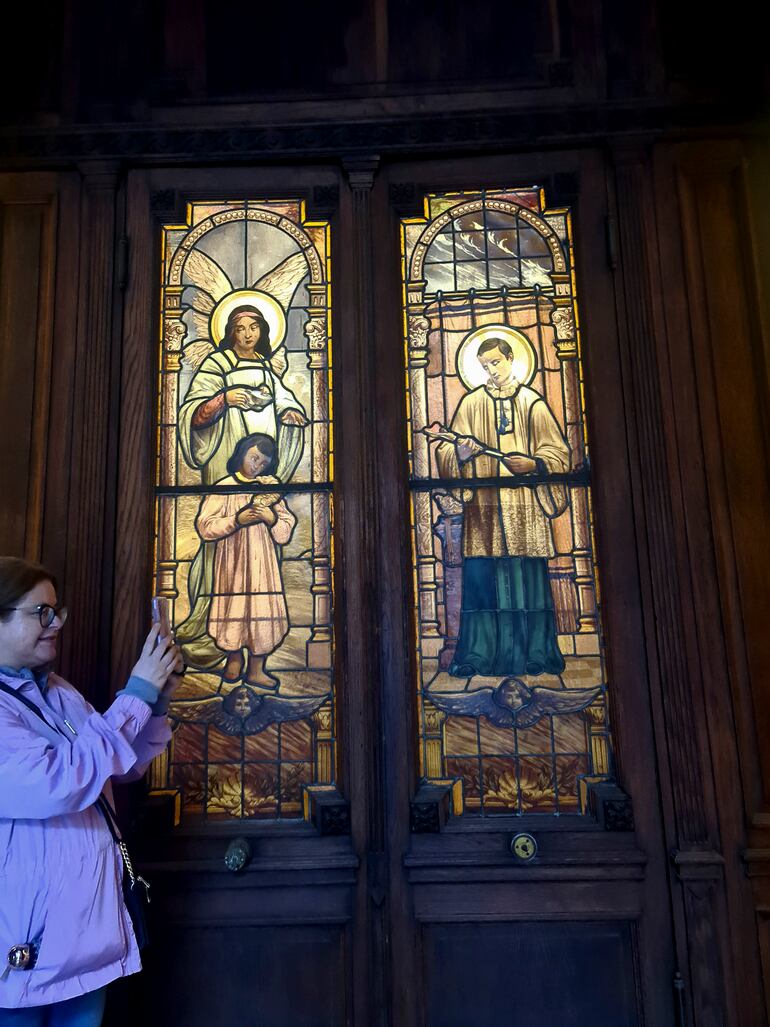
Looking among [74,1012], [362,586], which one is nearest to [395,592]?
[362,586]

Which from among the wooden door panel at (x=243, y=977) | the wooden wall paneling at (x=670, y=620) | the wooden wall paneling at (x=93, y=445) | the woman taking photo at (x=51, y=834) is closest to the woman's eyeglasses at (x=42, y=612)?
the woman taking photo at (x=51, y=834)

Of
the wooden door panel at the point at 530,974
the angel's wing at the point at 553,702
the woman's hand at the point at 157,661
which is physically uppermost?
the woman's hand at the point at 157,661

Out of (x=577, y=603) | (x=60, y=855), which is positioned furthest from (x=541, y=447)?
(x=60, y=855)

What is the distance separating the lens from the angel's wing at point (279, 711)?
304 centimetres

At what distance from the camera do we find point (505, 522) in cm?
316

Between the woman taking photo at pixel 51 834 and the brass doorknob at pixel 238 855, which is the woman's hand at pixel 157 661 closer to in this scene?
the woman taking photo at pixel 51 834

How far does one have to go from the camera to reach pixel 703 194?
332 centimetres

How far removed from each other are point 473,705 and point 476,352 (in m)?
1.23

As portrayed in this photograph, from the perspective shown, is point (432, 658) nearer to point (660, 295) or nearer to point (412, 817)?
point (412, 817)

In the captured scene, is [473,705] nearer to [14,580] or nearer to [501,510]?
[501,510]

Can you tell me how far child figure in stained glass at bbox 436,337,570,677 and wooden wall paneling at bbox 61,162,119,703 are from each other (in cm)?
116

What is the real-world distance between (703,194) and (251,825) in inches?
106

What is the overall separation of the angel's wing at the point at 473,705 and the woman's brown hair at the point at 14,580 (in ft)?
4.41

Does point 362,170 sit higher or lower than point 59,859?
higher
